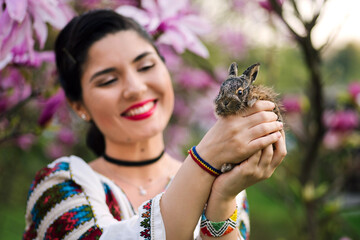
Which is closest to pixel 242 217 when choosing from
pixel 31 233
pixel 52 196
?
pixel 52 196

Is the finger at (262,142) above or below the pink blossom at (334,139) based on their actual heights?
above

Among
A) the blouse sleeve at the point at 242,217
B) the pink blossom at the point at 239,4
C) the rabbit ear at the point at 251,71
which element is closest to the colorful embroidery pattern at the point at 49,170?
the blouse sleeve at the point at 242,217

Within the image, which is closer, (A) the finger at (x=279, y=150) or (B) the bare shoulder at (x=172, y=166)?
(A) the finger at (x=279, y=150)

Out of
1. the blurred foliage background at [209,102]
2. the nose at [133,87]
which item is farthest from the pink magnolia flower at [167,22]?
the nose at [133,87]

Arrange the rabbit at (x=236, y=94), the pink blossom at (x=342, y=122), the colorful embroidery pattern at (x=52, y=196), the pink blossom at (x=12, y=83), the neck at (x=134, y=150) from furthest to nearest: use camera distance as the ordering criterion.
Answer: the pink blossom at (x=342, y=122) → the pink blossom at (x=12, y=83) → the neck at (x=134, y=150) → the colorful embroidery pattern at (x=52, y=196) → the rabbit at (x=236, y=94)

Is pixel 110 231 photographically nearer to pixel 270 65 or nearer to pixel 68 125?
pixel 270 65

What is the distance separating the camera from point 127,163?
4.75ft

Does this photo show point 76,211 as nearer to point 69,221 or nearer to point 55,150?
point 69,221

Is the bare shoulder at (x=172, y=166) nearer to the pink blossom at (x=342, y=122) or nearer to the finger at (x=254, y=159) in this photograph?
the finger at (x=254, y=159)

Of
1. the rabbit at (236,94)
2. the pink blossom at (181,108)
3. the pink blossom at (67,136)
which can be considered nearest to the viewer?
the rabbit at (236,94)

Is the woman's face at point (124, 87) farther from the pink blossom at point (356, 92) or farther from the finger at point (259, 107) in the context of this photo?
the pink blossom at point (356, 92)

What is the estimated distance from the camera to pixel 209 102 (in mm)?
3111

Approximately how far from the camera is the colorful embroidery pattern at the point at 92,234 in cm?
109

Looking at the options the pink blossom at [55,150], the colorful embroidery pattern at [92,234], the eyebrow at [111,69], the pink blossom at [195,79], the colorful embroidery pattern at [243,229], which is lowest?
the pink blossom at [55,150]
